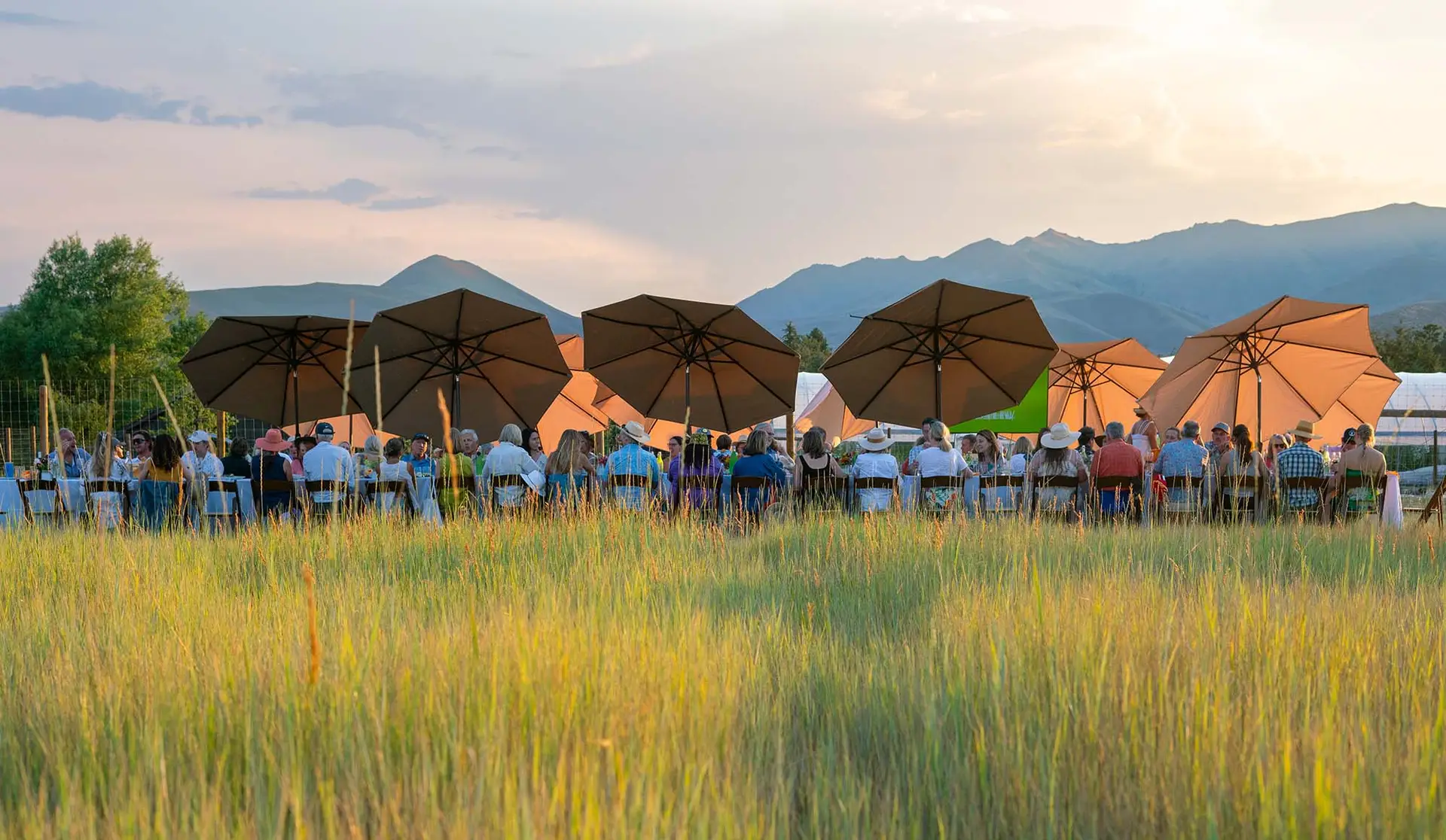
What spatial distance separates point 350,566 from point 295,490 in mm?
3970

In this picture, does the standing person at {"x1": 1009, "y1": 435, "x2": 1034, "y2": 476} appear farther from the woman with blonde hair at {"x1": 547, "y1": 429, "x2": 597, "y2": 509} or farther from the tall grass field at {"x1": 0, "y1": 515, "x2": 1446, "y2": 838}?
the tall grass field at {"x1": 0, "y1": 515, "x2": 1446, "y2": 838}

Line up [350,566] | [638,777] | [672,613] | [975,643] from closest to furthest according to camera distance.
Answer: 1. [638,777]
2. [975,643]
3. [672,613]
4. [350,566]

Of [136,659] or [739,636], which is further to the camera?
[739,636]

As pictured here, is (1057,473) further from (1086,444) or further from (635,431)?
(635,431)

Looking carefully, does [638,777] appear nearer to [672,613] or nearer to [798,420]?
[672,613]

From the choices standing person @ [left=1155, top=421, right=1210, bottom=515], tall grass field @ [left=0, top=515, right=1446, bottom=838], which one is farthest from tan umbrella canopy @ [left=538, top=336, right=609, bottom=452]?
tall grass field @ [left=0, top=515, right=1446, bottom=838]

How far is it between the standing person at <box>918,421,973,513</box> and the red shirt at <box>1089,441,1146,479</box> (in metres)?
1.21

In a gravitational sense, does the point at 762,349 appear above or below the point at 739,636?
above

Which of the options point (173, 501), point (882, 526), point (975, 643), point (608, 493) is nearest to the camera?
point (975, 643)

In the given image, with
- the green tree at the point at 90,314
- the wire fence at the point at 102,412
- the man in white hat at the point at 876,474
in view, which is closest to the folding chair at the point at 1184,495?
the man in white hat at the point at 876,474

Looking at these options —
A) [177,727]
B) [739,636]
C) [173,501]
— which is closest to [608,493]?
[173,501]

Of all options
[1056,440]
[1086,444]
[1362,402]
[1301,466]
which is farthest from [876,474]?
[1362,402]

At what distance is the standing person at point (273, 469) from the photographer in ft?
32.0

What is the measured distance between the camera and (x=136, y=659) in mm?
3266
